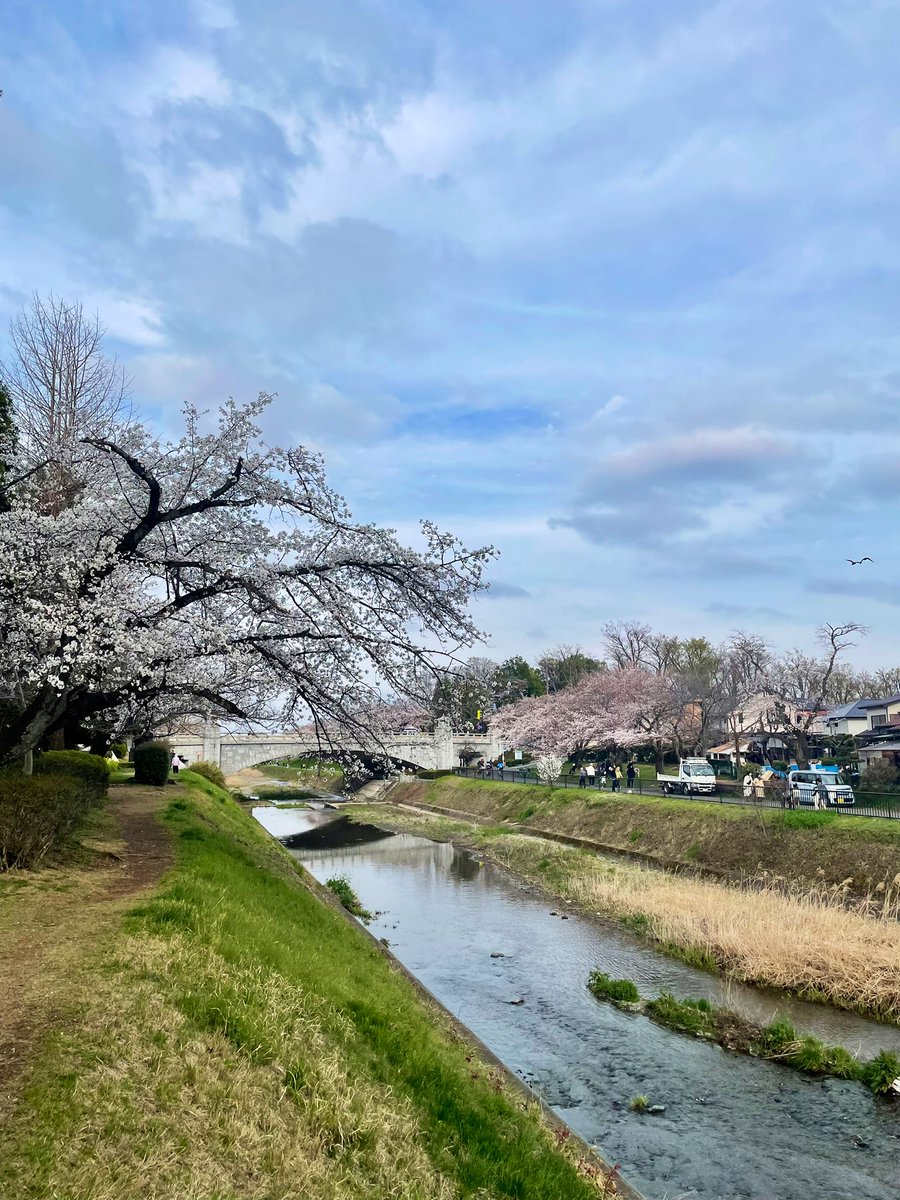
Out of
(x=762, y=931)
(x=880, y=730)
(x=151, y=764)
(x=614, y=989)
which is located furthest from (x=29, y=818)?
(x=880, y=730)

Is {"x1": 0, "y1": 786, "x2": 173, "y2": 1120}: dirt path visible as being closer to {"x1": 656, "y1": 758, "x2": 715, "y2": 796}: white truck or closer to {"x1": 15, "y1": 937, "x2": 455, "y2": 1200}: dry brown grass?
{"x1": 15, "y1": 937, "x2": 455, "y2": 1200}: dry brown grass

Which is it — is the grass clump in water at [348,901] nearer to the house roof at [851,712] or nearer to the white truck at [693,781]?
the white truck at [693,781]

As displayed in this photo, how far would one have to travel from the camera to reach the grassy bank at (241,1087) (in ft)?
16.0

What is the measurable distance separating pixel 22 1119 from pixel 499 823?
43105 mm

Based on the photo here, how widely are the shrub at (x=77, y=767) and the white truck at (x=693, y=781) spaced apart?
27.0 meters

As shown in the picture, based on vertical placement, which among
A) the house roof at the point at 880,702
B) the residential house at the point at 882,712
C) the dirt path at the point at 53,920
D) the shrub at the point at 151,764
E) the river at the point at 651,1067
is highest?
the house roof at the point at 880,702

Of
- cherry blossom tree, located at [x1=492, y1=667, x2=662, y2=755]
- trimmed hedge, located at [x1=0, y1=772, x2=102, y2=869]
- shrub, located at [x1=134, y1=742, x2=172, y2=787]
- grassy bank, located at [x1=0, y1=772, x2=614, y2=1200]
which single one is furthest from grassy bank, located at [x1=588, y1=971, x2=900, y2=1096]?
cherry blossom tree, located at [x1=492, y1=667, x2=662, y2=755]

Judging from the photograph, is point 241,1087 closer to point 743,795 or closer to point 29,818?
point 29,818

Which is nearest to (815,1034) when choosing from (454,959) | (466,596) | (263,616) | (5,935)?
(454,959)

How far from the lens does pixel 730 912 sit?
18.3m

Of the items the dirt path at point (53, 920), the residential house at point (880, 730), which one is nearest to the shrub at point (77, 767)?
the dirt path at point (53, 920)

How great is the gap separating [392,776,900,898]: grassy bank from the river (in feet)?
24.1

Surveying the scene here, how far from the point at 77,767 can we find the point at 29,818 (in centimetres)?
861

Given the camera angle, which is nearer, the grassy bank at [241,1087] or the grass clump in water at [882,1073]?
the grassy bank at [241,1087]
